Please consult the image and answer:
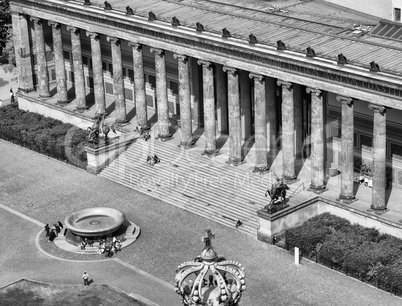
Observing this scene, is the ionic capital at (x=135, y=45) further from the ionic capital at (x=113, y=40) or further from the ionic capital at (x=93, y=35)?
the ionic capital at (x=93, y=35)

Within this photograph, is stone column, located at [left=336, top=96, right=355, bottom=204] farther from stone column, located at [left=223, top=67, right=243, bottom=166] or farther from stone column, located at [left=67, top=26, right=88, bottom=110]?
stone column, located at [left=67, top=26, right=88, bottom=110]

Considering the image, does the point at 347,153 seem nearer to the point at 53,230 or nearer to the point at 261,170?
the point at 261,170

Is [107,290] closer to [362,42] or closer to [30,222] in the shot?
[30,222]

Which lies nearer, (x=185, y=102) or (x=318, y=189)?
(x=318, y=189)

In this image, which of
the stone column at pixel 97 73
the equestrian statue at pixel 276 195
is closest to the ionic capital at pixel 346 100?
the equestrian statue at pixel 276 195

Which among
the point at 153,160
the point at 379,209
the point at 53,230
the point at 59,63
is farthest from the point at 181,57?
the point at 379,209

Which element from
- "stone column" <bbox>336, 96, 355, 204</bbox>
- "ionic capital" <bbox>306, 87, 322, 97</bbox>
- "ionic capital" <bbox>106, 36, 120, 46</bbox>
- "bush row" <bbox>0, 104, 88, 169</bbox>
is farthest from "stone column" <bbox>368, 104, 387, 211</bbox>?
"ionic capital" <bbox>106, 36, 120, 46</bbox>

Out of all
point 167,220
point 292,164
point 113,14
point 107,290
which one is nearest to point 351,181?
point 292,164
